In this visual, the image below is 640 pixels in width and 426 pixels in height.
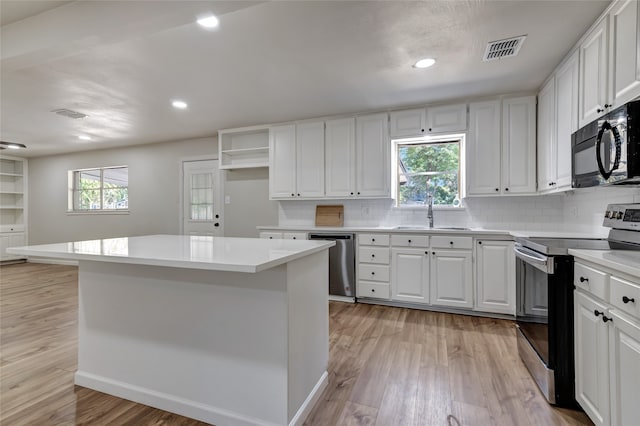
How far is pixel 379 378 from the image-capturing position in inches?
79.0

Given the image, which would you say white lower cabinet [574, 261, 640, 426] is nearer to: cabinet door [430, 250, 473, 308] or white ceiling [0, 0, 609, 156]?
cabinet door [430, 250, 473, 308]

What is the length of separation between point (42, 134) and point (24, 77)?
8.99 ft

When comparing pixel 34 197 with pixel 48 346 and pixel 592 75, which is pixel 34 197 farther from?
pixel 592 75

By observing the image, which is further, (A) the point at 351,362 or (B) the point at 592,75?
(A) the point at 351,362

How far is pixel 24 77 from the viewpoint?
113 inches

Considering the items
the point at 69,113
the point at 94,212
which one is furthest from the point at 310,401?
the point at 94,212

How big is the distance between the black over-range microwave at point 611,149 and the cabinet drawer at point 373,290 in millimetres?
2107

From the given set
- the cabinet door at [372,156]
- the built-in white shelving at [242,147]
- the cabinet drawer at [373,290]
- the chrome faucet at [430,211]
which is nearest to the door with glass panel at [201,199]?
the built-in white shelving at [242,147]

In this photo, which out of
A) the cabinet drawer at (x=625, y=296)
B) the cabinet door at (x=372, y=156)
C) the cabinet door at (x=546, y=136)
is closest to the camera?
the cabinet drawer at (x=625, y=296)

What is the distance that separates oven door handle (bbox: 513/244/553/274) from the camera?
171cm

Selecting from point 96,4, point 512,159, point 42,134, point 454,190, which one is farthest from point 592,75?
point 42,134

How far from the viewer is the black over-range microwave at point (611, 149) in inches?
57.9

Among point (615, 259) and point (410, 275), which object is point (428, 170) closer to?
point (410, 275)

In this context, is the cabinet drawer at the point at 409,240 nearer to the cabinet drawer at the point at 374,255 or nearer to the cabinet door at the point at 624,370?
the cabinet drawer at the point at 374,255
